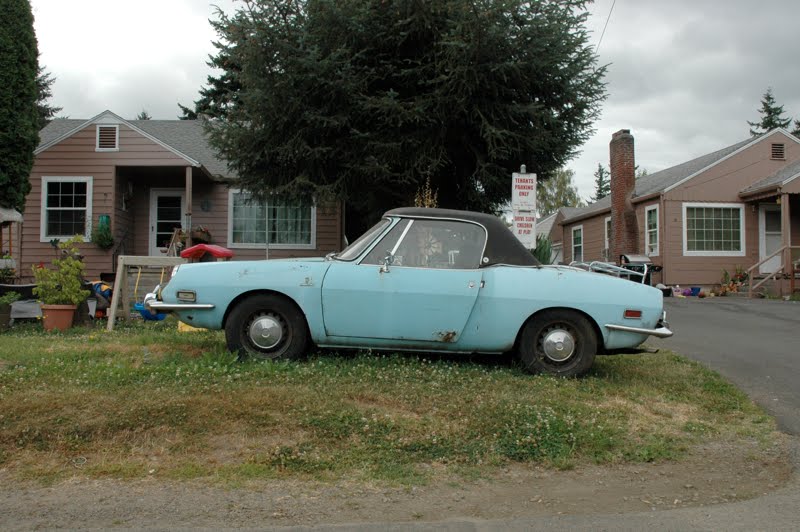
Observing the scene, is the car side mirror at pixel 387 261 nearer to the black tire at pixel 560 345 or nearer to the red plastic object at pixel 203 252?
the black tire at pixel 560 345

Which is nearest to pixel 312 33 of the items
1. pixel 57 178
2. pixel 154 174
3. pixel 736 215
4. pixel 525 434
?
pixel 154 174

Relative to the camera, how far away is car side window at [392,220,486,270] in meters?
5.96

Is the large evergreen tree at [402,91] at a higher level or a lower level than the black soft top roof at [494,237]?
higher

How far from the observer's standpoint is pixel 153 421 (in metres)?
4.55

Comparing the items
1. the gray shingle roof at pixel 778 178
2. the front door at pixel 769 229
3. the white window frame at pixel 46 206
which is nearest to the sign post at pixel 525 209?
the white window frame at pixel 46 206

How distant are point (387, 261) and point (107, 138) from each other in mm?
12476

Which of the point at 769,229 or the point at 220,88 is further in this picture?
the point at 220,88

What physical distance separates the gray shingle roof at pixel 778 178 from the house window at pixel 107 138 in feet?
56.8

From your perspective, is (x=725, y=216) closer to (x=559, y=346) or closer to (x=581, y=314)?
(x=581, y=314)

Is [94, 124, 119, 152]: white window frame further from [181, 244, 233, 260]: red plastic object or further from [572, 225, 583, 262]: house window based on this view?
[572, 225, 583, 262]: house window

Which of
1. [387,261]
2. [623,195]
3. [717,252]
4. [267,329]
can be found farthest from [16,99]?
[717,252]

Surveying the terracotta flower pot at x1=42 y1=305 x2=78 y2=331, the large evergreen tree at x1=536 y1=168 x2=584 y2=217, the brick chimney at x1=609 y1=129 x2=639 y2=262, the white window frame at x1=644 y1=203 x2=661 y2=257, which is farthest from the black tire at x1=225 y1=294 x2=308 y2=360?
the large evergreen tree at x1=536 y1=168 x2=584 y2=217

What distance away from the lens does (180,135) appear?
19.2m

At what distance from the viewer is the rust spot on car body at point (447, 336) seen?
5.78 meters
